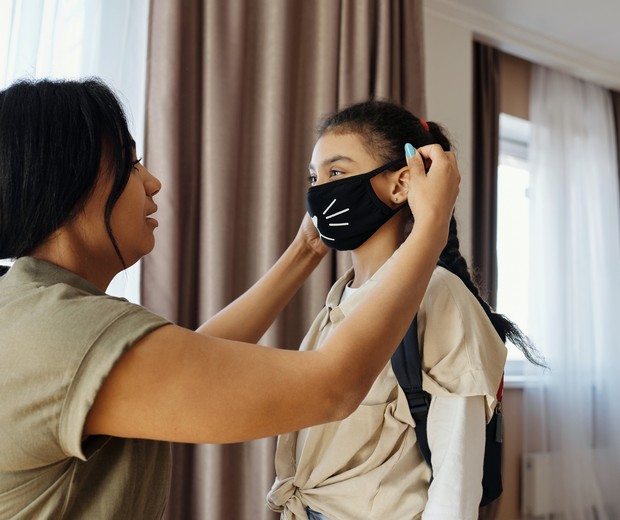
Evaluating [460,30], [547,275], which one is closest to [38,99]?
[460,30]

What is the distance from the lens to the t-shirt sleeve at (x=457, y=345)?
1.09 m

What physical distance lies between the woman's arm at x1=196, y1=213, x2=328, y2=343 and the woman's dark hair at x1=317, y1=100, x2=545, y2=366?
0.72ft

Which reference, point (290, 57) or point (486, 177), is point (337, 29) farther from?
point (486, 177)

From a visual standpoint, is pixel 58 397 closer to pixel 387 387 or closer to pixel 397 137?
pixel 387 387

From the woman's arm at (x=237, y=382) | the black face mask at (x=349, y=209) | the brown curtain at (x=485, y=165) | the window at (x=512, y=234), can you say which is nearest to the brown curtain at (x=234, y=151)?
the black face mask at (x=349, y=209)

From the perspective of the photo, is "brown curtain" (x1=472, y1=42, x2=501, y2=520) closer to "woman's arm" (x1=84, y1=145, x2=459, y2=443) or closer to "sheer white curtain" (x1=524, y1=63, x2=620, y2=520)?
"sheer white curtain" (x1=524, y1=63, x2=620, y2=520)

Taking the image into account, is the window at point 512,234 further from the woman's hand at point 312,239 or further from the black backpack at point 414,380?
the black backpack at point 414,380

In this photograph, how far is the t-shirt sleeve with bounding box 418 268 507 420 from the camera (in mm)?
1090

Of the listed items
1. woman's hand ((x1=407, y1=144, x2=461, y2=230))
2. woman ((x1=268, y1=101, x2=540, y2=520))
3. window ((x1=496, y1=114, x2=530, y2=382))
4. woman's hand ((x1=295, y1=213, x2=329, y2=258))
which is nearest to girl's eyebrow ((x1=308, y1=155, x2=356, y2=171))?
woman ((x1=268, y1=101, x2=540, y2=520))

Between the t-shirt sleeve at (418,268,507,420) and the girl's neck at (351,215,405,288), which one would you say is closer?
the t-shirt sleeve at (418,268,507,420)

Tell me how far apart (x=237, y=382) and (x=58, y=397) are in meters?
0.18

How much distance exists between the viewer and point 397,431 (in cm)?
112

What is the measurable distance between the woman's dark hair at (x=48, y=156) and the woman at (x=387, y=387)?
17.5 inches

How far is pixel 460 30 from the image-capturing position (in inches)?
128
